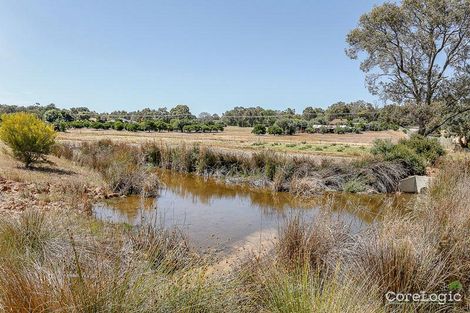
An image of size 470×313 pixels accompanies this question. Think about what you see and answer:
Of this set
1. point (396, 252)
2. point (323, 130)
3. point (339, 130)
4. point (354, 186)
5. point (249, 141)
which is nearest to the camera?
point (396, 252)

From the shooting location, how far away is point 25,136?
12.8m

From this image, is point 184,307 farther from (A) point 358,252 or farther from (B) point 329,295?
(A) point 358,252

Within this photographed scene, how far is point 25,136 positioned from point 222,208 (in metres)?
7.97

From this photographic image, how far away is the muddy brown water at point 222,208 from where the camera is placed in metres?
7.21

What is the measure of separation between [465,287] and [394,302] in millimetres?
1010

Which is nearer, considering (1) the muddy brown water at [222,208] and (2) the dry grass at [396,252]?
(2) the dry grass at [396,252]

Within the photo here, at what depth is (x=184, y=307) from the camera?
2.42 meters

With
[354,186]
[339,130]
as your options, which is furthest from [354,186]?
[339,130]

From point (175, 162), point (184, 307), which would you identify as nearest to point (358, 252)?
point (184, 307)

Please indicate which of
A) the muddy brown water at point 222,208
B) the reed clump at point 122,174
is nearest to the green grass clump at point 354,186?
Result: the muddy brown water at point 222,208

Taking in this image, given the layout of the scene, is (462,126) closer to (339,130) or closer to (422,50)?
(422,50)

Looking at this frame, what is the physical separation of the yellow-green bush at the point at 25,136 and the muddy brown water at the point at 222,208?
4857 millimetres

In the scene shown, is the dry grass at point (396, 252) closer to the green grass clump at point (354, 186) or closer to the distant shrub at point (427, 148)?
the green grass clump at point (354, 186)

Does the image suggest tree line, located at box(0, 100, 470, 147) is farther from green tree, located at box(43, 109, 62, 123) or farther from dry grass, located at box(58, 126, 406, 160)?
dry grass, located at box(58, 126, 406, 160)
